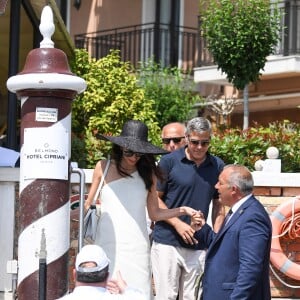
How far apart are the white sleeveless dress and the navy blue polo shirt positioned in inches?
28.2

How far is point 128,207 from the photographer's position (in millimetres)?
7457

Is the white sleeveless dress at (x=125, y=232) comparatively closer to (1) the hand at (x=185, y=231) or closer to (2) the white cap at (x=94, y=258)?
(1) the hand at (x=185, y=231)

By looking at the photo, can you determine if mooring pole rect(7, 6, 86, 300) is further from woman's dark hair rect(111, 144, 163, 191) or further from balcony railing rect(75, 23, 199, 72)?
balcony railing rect(75, 23, 199, 72)

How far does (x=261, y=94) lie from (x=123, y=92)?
652 centimetres

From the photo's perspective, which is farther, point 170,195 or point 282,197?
point 282,197

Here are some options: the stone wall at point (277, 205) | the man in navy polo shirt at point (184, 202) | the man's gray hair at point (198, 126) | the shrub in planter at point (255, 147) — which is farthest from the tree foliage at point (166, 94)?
the man's gray hair at point (198, 126)

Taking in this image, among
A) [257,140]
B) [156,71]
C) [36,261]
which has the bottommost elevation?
[36,261]

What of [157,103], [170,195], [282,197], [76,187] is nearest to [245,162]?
[282,197]

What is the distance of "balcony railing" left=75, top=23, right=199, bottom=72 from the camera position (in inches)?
912

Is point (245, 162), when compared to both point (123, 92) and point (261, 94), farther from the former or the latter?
point (261, 94)

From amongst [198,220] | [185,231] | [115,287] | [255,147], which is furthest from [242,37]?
[115,287]

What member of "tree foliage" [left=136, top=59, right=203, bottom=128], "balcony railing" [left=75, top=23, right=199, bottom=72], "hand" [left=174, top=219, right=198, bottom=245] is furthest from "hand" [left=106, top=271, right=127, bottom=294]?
"balcony railing" [left=75, top=23, right=199, bottom=72]

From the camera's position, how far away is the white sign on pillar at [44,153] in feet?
24.2

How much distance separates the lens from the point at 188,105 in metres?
19.7
